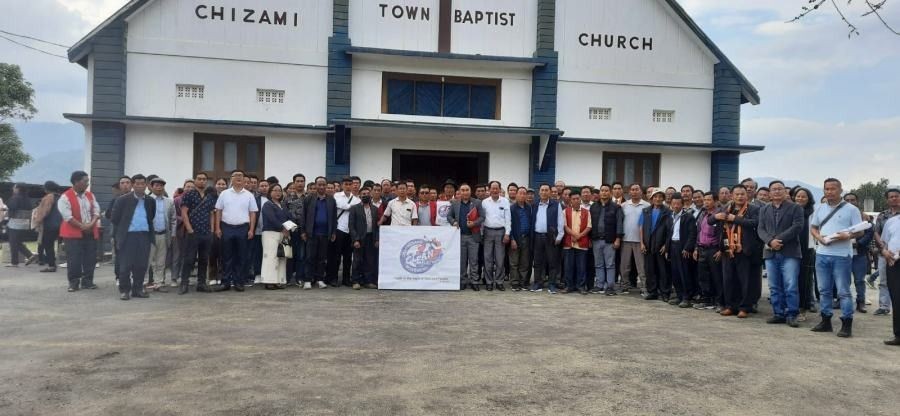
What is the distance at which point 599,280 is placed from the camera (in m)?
10.4

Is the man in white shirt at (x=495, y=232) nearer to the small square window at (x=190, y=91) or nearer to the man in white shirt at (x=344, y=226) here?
the man in white shirt at (x=344, y=226)

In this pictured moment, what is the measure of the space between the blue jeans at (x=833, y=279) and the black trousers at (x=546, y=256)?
422 centimetres

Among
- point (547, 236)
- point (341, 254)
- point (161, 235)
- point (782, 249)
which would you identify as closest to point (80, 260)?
point (161, 235)

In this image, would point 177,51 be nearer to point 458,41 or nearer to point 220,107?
point 220,107

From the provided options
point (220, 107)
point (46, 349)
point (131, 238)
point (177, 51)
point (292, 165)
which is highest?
point (177, 51)

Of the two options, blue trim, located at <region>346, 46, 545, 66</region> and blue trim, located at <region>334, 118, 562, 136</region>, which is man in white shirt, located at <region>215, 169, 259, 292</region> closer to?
blue trim, located at <region>334, 118, 562, 136</region>

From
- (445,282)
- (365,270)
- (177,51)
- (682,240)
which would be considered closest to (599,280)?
(682,240)

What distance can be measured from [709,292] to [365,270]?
5.98 metres

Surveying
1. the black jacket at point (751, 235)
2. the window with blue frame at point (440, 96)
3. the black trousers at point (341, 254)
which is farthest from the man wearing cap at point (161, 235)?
the black jacket at point (751, 235)

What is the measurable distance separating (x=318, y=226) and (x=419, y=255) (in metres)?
1.90

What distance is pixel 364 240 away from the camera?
10.2 metres

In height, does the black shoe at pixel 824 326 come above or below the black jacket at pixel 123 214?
below

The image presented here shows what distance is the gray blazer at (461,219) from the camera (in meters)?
10.4

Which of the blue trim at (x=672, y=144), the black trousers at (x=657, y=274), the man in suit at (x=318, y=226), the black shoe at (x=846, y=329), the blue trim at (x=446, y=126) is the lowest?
the black shoe at (x=846, y=329)
